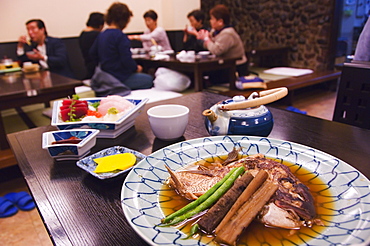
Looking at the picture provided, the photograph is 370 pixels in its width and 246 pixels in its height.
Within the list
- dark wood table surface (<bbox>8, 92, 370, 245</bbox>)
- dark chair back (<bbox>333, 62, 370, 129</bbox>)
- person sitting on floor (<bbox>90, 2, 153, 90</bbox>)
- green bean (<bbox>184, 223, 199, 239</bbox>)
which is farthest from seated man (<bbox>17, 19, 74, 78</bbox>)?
green bean (<bbox>184, 223, 199, 239</bbox>)

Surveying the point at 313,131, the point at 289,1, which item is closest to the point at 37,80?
the point at 313,131

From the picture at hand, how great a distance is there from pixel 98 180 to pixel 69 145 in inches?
7.5

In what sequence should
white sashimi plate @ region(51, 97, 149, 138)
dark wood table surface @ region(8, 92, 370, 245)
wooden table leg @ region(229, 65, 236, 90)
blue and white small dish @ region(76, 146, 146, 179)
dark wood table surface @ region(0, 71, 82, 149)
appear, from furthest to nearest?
wooden table leg @ region(229, 65, 236, 90) < dark wood table surface @ region(0, 71, 82, 149) < white sashimi plate @ region(51, 97, 149, 138) < blue and white small dish @ region(76, 146, 146, 179) < dark wood table surface @ region(8, 92, 370, 245)

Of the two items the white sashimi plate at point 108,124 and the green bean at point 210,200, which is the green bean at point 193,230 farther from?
the white sashimi plate at point 108,124

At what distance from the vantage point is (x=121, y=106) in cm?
133

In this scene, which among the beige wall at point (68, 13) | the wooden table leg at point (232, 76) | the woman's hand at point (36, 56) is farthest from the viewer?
the beige wall at point (68, 13)

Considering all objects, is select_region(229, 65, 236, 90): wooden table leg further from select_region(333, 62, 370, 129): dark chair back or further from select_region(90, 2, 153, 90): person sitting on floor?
select_region(333, 62, 370, 129): dark chair back

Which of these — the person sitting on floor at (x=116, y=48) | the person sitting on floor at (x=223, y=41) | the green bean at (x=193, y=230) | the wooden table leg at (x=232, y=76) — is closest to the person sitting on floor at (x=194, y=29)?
the person sitting on floor at (x=223, y=41)

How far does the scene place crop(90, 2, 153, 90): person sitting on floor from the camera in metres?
3.49

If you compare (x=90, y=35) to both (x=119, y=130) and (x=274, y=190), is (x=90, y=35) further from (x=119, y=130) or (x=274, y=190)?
(x=274, y=190)

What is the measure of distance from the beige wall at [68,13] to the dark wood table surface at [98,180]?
4877 mm

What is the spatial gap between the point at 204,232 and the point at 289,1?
572cm

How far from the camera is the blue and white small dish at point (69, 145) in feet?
3.27

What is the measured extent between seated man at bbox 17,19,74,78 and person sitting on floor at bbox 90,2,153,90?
2.53ft
